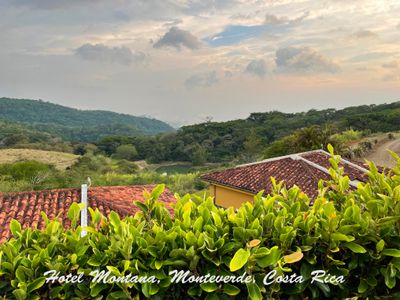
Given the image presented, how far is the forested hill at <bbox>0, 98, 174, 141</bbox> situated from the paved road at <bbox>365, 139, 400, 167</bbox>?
79.6 metres

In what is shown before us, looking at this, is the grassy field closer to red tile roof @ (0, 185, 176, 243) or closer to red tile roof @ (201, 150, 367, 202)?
red tile roof @ (201, 150, 367, 202)

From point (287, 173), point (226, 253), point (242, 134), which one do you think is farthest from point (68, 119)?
point (226, 253)

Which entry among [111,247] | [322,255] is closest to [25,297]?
[111,247]

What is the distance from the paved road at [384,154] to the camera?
24.9 metres

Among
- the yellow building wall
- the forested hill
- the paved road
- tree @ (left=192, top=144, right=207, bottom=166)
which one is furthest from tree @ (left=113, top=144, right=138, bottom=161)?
the yellow building wall

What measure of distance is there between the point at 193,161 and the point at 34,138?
3509 centimetres

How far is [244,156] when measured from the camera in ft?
154

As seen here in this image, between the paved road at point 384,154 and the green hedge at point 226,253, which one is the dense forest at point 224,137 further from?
the green hedge at point 226,253

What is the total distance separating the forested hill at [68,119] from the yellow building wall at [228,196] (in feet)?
275

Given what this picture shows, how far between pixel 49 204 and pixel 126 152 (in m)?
55.0

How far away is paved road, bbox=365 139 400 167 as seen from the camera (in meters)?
24.9

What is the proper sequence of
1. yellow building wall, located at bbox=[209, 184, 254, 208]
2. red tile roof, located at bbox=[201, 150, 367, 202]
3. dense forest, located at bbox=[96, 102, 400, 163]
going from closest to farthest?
red tile roof, located at bbox=[201, 150, 367, 202] < yellow building wall, located at bbox=[209, 184, 254, 208] < dense forest, located at bbox=[96, 102, 400, 163]

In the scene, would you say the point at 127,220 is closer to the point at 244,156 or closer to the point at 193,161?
the point at 244,156

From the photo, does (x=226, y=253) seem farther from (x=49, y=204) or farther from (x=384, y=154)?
(x=384, y=154)
